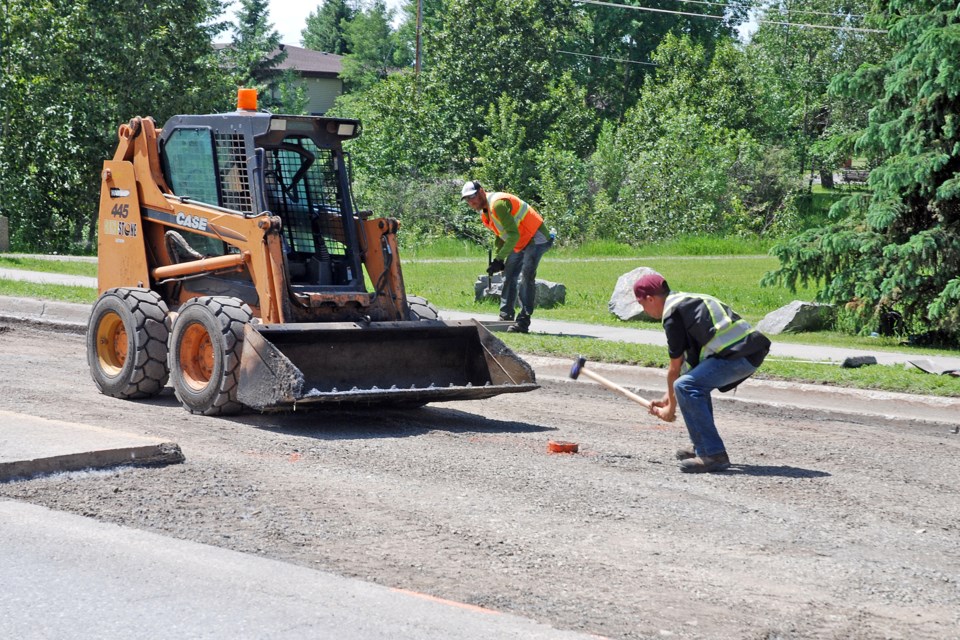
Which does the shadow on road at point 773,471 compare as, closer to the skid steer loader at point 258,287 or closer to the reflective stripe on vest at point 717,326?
the reflective stripe on vest at point 717,326

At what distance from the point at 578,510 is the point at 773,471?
1.94 meters

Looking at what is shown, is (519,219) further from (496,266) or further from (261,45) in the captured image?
(261,45)

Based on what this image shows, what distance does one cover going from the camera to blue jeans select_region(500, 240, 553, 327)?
15367 millimetres

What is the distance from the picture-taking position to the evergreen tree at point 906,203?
592 inches

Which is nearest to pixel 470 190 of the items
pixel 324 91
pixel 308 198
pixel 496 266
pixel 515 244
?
pixel 515 244

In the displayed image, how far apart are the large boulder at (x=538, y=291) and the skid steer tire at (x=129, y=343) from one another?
8.25 meters

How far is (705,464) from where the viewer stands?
8.05 m

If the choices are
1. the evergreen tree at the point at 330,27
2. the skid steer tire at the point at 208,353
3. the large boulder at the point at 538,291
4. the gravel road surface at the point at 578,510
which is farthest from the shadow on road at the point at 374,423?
the evergreen tree at the point at 330,27

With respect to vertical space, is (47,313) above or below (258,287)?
below

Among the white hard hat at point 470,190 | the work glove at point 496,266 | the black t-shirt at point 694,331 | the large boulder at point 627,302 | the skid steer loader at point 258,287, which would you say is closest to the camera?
the black t-shirt at point 694,331

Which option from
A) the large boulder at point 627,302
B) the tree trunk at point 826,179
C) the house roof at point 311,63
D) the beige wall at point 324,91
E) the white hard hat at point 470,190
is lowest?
the large boulder at point 627,302

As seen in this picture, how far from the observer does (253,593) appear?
5309 mm

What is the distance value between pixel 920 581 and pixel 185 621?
3.25m

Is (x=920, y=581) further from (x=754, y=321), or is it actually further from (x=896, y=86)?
(x=754, y=321)
